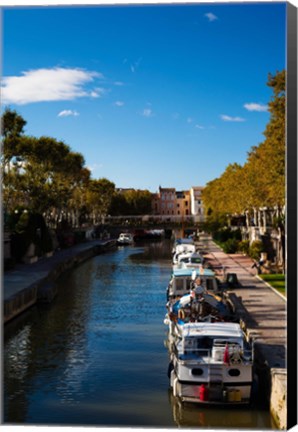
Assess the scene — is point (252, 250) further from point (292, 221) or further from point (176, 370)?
point (292, 221)

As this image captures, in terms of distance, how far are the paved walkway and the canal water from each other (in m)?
2.66

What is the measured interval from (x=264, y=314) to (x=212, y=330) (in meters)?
8.08

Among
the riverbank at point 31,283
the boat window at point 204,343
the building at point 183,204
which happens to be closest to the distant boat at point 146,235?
the building at point 183,204

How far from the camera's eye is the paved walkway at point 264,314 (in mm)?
18167

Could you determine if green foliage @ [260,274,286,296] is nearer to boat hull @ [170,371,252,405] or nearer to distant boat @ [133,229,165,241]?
boat hull @ [170,371,252,405]

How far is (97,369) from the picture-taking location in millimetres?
19672

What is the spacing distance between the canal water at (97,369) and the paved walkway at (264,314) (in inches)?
105

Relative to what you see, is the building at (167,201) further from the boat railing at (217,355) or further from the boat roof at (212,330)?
the boat railing at (217,355)

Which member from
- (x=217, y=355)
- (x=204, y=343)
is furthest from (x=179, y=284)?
(x=217, y=355)

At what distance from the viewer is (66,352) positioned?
2222 centimetres

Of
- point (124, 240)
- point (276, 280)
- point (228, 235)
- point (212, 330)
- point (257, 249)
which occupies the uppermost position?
point (228, 235)

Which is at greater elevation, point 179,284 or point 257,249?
point 257,249

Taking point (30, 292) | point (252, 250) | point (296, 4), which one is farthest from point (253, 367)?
point (252, 250)

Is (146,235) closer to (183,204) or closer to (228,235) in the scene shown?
(183,204)
